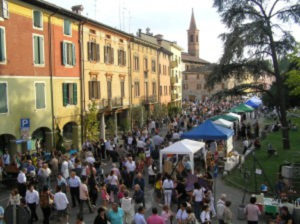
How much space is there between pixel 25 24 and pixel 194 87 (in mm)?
86141

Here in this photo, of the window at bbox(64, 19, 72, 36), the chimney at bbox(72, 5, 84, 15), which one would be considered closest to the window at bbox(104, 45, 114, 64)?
the chimney at bbox(72, 5, 84, 15)

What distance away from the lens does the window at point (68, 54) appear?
91.8 ft

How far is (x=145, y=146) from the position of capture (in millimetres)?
24797

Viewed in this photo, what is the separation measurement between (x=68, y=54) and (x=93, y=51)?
14.3 feet

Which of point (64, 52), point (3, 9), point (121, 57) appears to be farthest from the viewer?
point (121, 57)

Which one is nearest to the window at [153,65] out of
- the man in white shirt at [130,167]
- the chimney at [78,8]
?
the chimney at [78,8]

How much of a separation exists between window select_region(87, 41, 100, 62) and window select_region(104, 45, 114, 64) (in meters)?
1.66

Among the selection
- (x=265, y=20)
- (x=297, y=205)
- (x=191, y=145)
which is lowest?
(x=297, y=205)

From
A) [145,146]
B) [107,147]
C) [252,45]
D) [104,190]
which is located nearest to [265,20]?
[252,45]

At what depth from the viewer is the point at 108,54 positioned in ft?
119

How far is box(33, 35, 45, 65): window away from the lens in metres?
24.9

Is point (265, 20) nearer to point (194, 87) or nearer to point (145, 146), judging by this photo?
point (145, 146)

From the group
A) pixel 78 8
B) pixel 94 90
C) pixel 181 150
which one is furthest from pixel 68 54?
pixel 181 150

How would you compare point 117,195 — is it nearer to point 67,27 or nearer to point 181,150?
point 181,150
